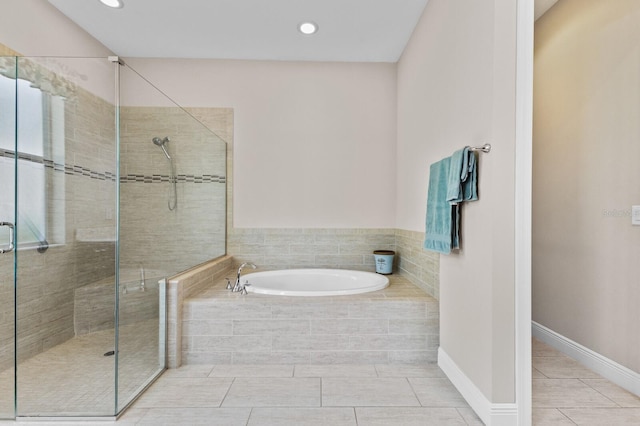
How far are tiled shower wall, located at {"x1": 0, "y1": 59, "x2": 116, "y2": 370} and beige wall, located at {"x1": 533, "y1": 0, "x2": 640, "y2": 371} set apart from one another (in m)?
3.01

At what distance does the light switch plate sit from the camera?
1936mm

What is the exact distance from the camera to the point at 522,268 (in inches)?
62.9

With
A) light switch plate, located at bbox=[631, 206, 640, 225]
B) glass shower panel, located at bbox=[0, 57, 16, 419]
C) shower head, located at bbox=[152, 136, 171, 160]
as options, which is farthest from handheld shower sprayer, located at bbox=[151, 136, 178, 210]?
light switch plate, located at bbox=[631, 206, 640, 225]

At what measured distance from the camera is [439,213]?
2.12 metres

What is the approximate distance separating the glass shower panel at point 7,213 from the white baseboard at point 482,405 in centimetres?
249

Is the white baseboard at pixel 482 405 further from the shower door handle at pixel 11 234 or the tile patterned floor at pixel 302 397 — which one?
the shower door handle at pixel 11 234

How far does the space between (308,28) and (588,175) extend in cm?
237

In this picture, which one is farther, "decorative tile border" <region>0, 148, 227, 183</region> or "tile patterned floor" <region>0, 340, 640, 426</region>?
"decorative tile border" <region>0, 148, 227, 183</region>

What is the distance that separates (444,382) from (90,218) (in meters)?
2.34

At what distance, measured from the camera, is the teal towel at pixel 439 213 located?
198 cm

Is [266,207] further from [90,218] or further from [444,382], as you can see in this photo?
[444,382]

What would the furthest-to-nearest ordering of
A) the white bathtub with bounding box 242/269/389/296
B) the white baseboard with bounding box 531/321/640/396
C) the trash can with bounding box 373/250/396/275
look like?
the trash can with bounding box 373/250/396/275
the white bathtub with bounding box 242/269/389/296
the white baseboard with bounding box 531/321/640/396

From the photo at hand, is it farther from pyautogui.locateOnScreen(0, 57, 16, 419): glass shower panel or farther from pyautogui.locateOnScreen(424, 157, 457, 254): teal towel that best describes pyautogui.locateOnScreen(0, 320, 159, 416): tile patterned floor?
pyautogui.locateOnScreen(424, 157, 457, 254): teal towel

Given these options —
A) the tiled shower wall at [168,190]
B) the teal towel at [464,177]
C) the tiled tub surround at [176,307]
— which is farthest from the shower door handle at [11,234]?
the teal towel at [464,177]
